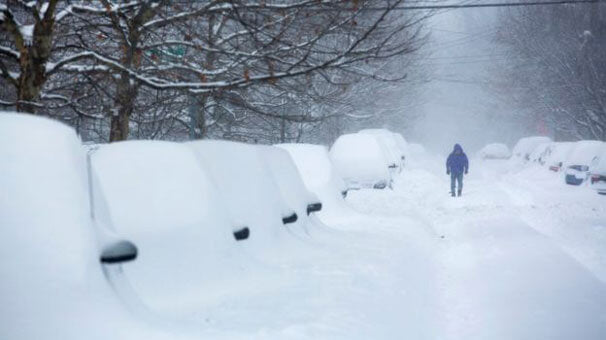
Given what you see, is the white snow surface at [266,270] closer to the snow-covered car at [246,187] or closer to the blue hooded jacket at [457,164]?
the snow-covered car at [246,187]

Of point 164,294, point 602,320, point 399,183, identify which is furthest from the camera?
point 399,183

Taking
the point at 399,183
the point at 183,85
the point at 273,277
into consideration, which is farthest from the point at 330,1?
the point at 399,183

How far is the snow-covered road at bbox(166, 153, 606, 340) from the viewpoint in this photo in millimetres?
4125

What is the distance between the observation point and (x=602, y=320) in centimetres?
543

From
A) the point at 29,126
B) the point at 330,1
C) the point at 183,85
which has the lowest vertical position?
the point at 29,126

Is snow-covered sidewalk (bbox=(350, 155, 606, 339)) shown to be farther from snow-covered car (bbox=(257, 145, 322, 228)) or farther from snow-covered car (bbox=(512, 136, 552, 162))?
snow-covered car (bbox=(512, 136, 552, 162))

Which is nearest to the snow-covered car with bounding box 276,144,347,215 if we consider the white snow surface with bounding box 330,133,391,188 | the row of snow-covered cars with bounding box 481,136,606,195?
the white snow surface with bounding box 330,133,391,188

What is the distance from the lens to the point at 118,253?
11.3 feet

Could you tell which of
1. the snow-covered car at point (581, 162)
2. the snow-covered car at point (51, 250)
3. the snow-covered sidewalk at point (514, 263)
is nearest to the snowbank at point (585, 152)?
the snow-covered car at point (581, 162)

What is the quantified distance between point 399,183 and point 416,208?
4.36 m

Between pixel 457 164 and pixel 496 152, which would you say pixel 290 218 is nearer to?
pixel 457 164

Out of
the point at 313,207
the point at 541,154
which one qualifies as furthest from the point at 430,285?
the point at 541,154

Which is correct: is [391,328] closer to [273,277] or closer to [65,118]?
[273,277]

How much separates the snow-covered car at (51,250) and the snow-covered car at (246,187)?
2.05 metres
